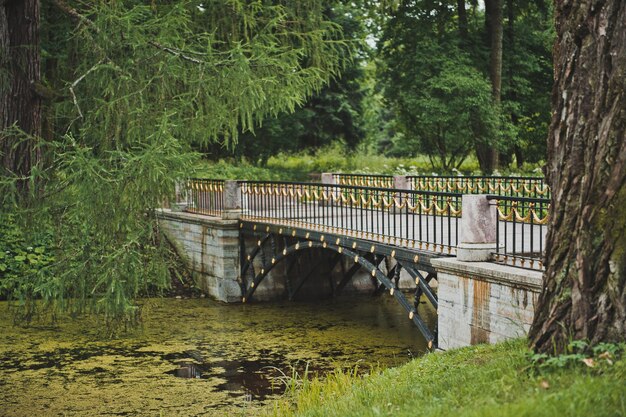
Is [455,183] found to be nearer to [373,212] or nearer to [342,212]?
[373,212]

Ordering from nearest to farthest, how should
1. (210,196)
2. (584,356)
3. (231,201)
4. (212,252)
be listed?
1. (584,356)
2. (231,201)
3. (212,252)
4. (210,196)

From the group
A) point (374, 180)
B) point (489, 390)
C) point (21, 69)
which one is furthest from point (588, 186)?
point (374, 180)

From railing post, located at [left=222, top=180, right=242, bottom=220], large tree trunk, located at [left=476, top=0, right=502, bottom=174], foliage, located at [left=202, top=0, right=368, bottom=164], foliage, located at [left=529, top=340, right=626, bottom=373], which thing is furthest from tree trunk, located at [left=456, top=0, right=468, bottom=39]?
foliage, located at [left=529, top=340, right=626, bottom=373]

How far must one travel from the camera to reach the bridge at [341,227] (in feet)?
45.4

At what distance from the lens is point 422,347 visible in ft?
48.8

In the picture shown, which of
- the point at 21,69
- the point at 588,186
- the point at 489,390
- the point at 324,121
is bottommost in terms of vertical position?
the point at 489,390

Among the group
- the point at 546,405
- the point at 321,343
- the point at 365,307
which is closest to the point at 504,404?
the point at 546,405

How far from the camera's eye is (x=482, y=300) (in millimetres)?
10938

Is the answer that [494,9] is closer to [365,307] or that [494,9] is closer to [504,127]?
[504,127]

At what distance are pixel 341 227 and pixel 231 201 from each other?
516 cm

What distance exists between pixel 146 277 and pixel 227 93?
347 centimetres

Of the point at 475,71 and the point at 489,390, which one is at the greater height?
the point at 475,71

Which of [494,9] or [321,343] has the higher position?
[494,9]

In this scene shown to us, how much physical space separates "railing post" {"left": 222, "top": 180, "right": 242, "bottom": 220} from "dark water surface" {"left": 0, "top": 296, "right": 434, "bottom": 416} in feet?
7.57
